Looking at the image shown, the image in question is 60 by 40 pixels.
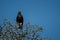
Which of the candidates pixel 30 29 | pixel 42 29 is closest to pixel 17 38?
pixel 30 29

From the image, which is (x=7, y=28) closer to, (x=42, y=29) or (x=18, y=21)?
(x=18, y=21)

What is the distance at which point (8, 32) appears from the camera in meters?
6.27

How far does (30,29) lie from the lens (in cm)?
642

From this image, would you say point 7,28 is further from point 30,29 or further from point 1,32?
point 30,29

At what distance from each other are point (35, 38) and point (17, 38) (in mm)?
779

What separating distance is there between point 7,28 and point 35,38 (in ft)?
3.71

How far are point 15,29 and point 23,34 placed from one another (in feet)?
1.14

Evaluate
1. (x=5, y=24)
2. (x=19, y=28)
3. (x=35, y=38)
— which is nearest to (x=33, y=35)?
(x=35, y=38)

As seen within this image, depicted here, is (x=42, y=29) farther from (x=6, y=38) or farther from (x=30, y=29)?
(x=6, y=38)

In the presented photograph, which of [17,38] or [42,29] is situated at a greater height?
[42,29]

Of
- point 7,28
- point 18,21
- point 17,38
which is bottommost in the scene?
point 17,38

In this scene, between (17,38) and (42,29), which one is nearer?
(17,38)

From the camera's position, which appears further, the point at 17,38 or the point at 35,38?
the point at 35,38

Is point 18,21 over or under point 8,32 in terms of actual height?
over
